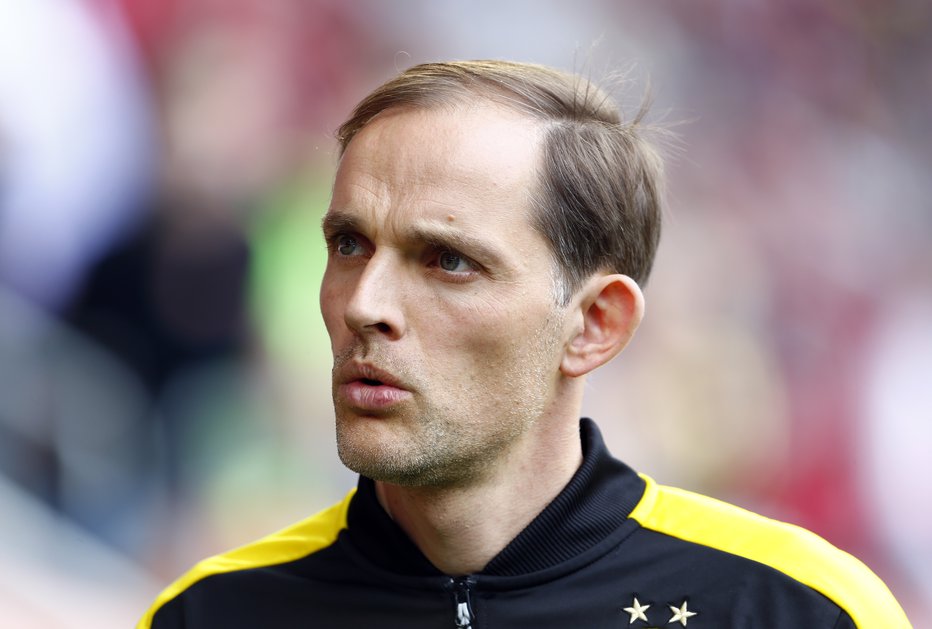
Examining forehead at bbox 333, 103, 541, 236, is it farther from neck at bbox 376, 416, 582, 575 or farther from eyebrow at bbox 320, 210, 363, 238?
neck at bbox 376, 416, 582, 575

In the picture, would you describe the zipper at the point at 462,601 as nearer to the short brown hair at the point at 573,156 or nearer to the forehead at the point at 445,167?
the short brown hair at the point at 573,156

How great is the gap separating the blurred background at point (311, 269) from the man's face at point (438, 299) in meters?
1.29

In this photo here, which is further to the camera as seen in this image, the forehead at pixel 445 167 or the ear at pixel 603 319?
the ear at pixel 603 319

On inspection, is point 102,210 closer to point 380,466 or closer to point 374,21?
point 374,21

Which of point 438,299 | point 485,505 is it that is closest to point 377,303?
point 438,299

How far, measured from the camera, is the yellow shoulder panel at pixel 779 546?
2.24m

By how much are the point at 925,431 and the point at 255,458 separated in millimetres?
3529

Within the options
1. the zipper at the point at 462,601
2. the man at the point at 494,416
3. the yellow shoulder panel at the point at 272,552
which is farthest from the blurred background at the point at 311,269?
the zipper at the point at 462,601

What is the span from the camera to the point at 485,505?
2295mm

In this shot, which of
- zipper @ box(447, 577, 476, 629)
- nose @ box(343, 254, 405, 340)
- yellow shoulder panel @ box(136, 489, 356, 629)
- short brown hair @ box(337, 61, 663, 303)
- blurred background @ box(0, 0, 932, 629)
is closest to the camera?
nose @ box(343, 254, 405, 340)

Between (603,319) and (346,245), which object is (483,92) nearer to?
(346,245)

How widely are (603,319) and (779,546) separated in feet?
1.82

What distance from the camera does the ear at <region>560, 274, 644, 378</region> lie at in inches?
93.8

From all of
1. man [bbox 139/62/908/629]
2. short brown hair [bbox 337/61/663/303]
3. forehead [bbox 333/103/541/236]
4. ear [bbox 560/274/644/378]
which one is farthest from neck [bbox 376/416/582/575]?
forehead [bbox 333/103/541/236]
